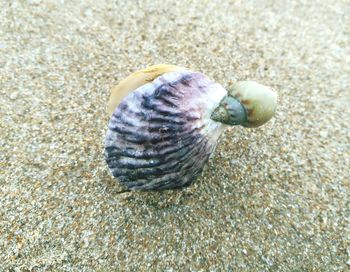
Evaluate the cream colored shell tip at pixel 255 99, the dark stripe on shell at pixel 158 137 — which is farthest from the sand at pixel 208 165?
the cream colored shell tip at pixel 255 99

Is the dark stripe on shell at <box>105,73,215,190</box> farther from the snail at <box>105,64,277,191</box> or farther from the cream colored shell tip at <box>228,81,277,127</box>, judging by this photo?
the cream colored shell tip at <box>228,81,277,127</box>

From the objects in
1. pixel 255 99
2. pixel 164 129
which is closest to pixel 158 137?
pixel 164 129

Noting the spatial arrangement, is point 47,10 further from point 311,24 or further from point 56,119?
point 311,24

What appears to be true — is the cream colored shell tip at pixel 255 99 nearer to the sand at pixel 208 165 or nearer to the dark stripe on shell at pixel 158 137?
the dark stripe on shell at pixel 158 137

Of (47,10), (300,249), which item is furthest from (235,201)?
(47,10)

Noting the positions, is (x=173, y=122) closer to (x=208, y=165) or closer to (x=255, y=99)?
(x=255, y=99)

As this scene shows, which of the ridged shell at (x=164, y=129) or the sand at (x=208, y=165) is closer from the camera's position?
the ridged shell at (x=164, y=129)
